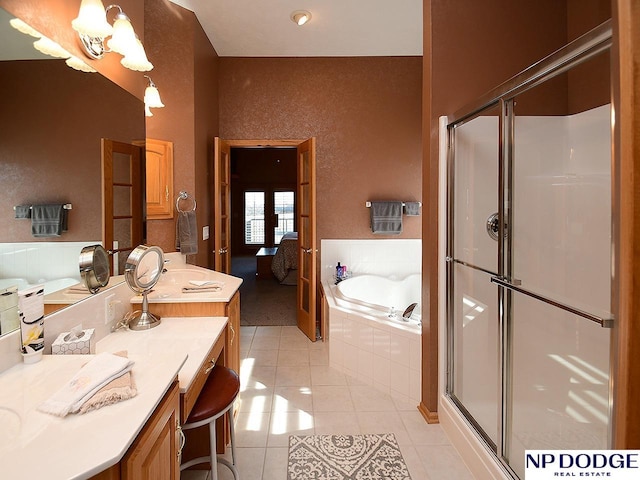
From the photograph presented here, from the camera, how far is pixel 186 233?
3119mm

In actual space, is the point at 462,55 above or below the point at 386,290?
above

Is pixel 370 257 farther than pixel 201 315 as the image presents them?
Yes

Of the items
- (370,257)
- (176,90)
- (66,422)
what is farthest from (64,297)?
(370,257)

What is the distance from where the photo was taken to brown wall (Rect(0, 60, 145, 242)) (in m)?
1.12

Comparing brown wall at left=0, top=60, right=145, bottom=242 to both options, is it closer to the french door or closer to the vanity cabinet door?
the vanity cabinet door

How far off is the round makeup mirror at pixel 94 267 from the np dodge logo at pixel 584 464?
181 cm

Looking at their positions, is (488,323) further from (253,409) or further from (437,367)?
(253,409)

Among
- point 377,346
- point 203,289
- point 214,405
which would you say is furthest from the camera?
point 377,346

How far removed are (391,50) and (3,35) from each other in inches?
146

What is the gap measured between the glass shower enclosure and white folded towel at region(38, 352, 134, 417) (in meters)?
1.73

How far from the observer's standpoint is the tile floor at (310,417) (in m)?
1.90

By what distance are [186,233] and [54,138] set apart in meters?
1.84

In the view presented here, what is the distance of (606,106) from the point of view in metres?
2.08

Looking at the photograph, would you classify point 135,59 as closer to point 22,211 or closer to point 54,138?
point 54,138
